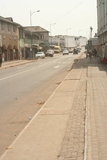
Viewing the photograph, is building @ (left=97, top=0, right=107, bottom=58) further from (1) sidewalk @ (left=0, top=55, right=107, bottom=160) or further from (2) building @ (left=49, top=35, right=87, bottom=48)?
(2) building @ (left=49, top=35, right=87, bottom=48)

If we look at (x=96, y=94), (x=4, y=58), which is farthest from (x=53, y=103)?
(x=4, y=58)

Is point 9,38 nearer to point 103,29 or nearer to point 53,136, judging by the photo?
point 103,29

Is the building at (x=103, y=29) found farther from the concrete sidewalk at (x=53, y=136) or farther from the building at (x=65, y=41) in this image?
the building at (x=65, y=41)

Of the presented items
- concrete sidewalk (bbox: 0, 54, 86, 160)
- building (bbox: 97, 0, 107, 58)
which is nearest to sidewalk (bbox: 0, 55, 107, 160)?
concrete sidewalk (bbox: 0, 54, 86, 160)

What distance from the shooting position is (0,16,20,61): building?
64075 millimetres

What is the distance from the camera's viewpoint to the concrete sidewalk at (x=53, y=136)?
275 inches

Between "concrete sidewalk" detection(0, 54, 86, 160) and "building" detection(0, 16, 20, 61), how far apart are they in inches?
2053

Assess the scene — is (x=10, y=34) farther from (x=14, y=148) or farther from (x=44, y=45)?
(x=14, y=148)

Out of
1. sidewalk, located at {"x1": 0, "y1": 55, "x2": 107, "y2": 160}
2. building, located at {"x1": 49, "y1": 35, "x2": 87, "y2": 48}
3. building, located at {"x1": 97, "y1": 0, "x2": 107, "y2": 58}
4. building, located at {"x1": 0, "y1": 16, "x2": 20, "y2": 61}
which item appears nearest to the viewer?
sidewalk, located at {"x1": 0, "y1": 55, "x2": 107, "y2": 160}

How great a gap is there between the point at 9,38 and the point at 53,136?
61.4 meters

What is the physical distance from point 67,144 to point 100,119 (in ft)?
9.09

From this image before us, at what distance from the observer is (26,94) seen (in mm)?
17672

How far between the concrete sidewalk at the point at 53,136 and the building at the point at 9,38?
52.1 m

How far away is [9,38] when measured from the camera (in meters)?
68.8
